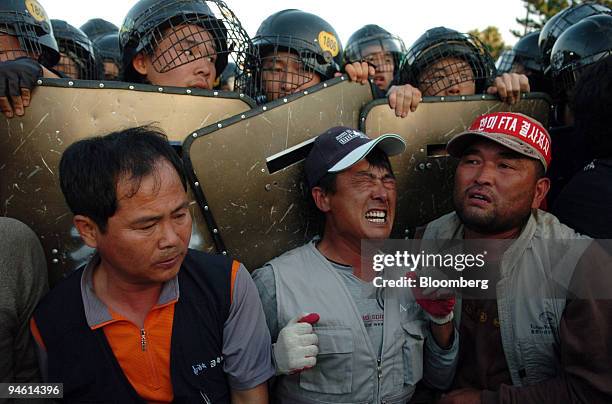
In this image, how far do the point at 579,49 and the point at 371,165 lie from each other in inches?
72.8

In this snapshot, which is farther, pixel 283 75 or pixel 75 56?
pixel 75 56

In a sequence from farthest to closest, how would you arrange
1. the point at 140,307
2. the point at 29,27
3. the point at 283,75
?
the point at 283,75, the point at 29,27, the point at 140,307

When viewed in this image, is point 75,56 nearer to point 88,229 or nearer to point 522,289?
point 88,229

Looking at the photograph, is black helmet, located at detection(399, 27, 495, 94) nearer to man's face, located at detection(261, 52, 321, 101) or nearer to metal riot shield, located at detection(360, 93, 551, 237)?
metal riot shield, located at detection(360, 93, 551, 237)

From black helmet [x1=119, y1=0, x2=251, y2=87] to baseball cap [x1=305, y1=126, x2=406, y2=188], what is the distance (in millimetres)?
795

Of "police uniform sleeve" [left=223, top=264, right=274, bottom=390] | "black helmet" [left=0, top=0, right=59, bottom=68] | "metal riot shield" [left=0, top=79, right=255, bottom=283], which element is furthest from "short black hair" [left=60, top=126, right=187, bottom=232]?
"black helmet" [left=0, top=0, right=59, bottom=68]

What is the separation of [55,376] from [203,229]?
0.91 meters

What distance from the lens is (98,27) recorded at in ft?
20.0

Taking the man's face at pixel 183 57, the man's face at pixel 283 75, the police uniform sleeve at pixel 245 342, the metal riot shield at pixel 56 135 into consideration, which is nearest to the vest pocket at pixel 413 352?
the police uniform sleeve at pixel 245 342

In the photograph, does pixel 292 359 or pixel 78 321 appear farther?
pixel 292 359

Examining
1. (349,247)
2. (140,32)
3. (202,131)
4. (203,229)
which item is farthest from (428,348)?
(140,32)

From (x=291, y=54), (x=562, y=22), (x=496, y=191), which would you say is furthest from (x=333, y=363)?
(x=562, y=22)

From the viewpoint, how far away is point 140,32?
9.21ft

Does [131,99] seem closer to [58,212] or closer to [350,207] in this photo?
[58,212]
